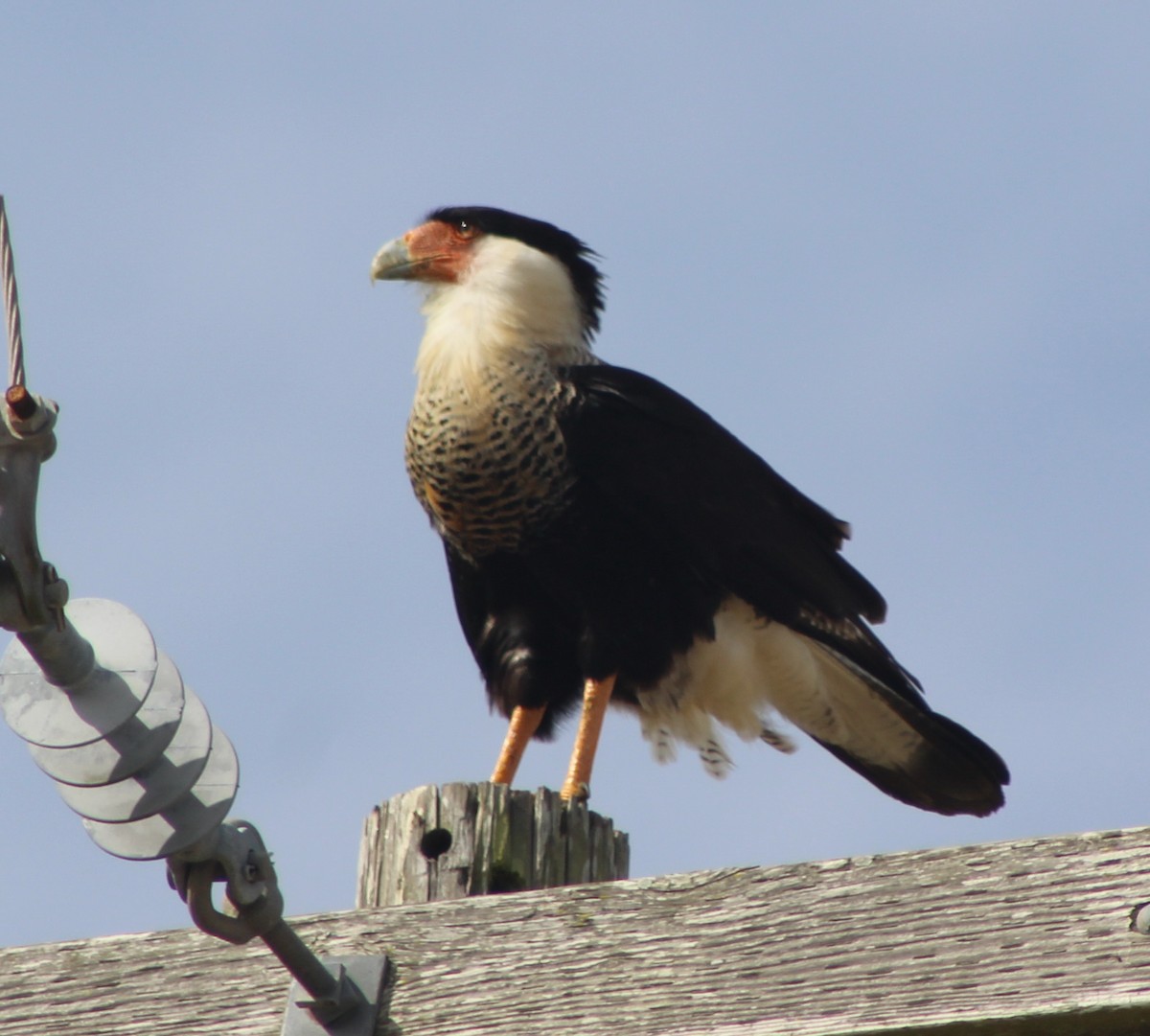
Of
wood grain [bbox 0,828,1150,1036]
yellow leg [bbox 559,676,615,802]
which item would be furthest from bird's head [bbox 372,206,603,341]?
wood grain [bbox 0,828,1150,1036]

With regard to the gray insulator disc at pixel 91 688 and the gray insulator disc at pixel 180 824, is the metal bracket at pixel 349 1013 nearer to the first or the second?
the gray insulator disc at pixel 180 824

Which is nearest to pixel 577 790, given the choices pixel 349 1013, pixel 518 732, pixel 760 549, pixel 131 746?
pixel 518 732

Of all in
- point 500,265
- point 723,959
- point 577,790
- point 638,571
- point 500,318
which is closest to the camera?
point 723,959

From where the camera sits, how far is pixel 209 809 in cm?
177

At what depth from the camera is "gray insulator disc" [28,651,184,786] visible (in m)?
1.69

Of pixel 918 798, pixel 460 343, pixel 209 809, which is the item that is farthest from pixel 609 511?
pixel 209 809

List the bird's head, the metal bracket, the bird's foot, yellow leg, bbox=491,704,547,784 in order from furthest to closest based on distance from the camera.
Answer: the bird's head < yellow leg, bbox=491,704,547,784 < the bird's foot < the metal bracket

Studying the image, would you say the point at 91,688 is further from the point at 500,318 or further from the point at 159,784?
the point at 500,318

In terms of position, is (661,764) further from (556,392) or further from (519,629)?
(556,392)

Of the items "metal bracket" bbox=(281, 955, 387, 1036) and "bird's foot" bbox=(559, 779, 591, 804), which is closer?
"metal bracket" bbox=(281, 955, 387, 1036)

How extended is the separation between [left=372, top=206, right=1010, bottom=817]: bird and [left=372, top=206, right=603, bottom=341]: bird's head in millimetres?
31

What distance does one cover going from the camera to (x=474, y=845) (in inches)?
101

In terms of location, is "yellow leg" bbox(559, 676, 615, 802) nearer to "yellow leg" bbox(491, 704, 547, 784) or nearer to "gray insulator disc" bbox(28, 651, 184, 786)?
"yellow leg" bbox(491, 704, 547, 784)

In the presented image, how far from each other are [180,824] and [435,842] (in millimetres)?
848
